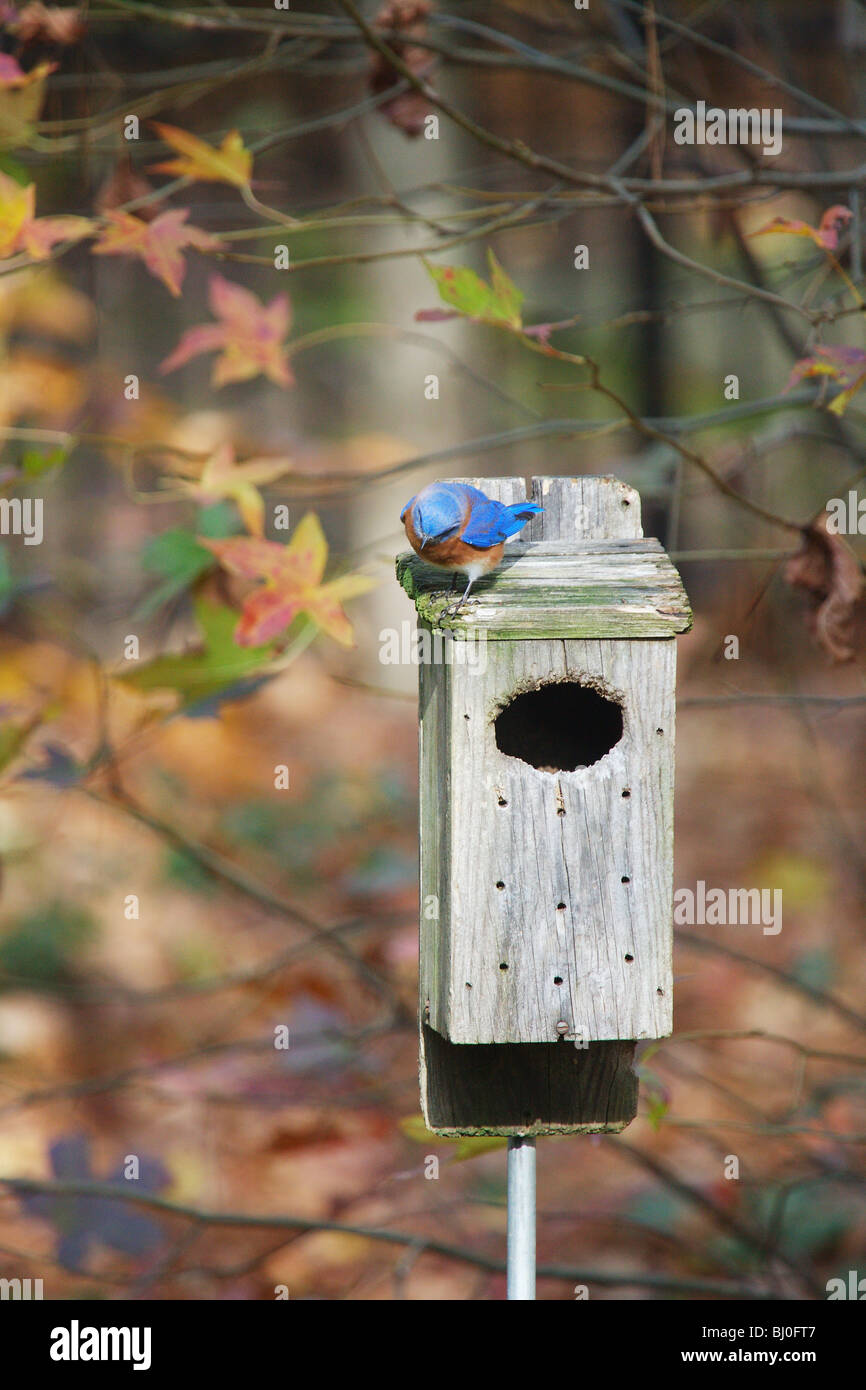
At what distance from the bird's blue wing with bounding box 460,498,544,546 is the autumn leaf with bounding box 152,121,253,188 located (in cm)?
109

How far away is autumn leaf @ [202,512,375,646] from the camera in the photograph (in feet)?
7.73

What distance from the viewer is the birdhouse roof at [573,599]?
5.34ft

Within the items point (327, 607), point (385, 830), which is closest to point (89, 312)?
point (385, 830)

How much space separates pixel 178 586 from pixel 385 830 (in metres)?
3.35

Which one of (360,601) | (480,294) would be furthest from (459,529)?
(360,601)

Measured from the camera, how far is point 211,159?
8.19 ft

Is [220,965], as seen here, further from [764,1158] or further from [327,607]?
[327,607]

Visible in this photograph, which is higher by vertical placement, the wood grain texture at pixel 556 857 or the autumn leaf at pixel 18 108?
the autumn leaf at pixel 18 108

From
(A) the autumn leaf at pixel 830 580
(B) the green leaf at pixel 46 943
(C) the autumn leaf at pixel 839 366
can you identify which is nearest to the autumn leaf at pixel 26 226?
(C) the autumn leaf at pixel 839 366

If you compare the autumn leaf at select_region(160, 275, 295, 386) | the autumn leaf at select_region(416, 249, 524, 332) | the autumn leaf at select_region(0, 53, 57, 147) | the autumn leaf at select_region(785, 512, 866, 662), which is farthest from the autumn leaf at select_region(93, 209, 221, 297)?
the autumn leaf at select_region(785, 512, 866, 662)

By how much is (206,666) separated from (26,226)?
880mm

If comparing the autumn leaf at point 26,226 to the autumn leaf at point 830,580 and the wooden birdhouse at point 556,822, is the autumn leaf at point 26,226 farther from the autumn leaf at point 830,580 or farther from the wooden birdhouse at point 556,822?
the autumn leaf at point 830,580

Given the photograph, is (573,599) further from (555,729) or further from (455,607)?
(555,729)

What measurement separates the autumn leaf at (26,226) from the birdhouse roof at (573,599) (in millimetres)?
1187
